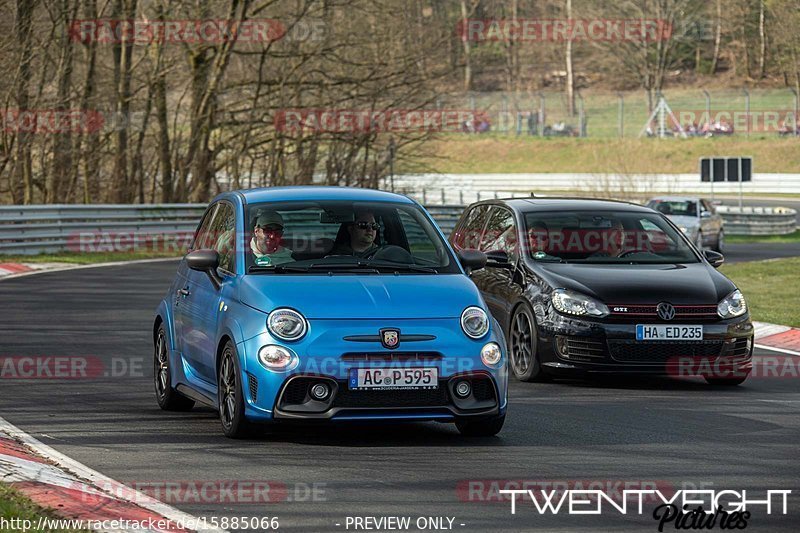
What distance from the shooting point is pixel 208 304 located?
9242 millimetres

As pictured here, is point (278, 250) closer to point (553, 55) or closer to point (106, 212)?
point (106, 212)

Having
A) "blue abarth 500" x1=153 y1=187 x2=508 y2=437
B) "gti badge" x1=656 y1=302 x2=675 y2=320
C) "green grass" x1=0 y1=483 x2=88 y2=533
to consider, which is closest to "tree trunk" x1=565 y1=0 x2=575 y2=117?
"gti badge" x1=656 y1=302 x2=675 y2=320

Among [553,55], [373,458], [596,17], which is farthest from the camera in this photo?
[553,55]

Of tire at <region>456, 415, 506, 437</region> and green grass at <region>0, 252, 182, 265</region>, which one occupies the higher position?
tire at <region>456, 415, 506, 437</region>

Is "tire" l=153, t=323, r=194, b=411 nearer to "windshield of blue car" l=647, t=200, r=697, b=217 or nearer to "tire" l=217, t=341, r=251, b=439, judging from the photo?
"tire" l=217, t=341, r=251, b=439

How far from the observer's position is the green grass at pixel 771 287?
1804cm

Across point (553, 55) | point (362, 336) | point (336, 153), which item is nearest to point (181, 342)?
point (362, 336)

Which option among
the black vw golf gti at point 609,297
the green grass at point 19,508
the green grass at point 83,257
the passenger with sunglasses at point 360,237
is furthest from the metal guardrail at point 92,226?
the green grass at point 19,508

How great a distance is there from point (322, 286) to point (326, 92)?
28.9 meters

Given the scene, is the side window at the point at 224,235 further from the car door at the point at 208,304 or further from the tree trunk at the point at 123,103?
the tree trunk at the point at 123,103

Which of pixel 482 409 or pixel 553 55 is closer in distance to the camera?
pixel 482 409

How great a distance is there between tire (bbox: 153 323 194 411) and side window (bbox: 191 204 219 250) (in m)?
0.64

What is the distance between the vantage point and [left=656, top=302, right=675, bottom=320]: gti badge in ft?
37.9

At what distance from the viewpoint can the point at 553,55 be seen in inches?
3912
